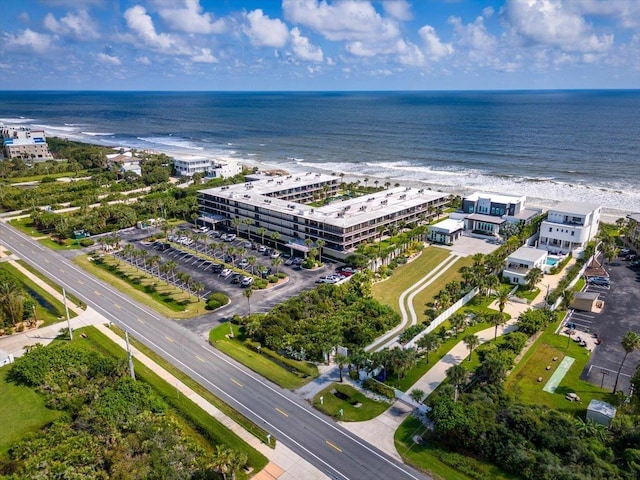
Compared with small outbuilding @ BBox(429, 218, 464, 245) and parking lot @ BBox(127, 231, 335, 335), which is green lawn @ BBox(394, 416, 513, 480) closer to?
parking lot @ BBox(127, 231, 335, 335)

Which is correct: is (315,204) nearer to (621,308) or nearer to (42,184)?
(621,308)

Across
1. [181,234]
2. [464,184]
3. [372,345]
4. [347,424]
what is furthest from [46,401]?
[464,184]

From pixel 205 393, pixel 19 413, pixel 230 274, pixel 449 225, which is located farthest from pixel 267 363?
pixel 449 225

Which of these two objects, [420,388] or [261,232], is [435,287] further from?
[261,232]

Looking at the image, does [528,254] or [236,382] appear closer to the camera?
[236,382]

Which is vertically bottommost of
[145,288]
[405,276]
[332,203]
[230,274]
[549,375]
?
[145,288]

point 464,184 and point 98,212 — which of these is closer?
point 98,212
